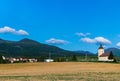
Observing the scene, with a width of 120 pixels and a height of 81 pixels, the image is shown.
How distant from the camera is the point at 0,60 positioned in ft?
461
